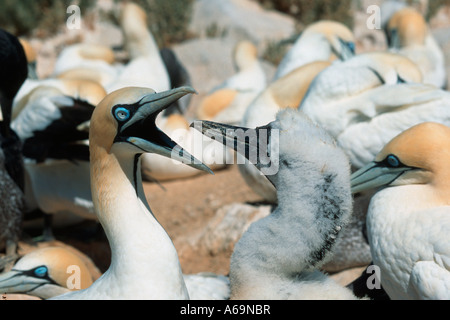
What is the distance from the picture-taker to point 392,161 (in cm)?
343

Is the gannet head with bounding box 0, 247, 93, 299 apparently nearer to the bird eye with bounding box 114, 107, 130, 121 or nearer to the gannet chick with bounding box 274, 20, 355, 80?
the bird eye with bounding box 114, 107, 130, 121

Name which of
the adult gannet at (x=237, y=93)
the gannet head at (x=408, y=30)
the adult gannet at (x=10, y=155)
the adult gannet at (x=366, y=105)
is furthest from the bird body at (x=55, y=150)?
the gannet head at (x=408, y=30)

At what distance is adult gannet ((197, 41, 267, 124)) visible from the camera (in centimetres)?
679

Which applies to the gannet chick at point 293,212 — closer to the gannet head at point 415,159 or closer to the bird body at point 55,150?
the gannet head at point 415,159

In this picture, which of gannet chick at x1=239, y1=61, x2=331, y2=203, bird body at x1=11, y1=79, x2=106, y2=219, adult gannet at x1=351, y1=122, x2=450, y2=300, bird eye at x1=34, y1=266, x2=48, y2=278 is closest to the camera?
adult gannet at x1=351, y1=122, x2=450, y2=300

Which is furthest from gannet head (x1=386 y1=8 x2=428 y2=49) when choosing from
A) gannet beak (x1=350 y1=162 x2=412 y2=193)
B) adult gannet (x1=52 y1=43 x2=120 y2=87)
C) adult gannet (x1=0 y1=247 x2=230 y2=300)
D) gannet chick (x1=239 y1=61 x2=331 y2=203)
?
adult gannet (x1=0 y1=247 x2=230 y2=300)

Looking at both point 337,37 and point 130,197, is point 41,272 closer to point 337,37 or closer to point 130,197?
point 130,197

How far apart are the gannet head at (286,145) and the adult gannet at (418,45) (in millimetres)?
4567

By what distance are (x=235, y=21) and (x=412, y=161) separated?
946 centimetres

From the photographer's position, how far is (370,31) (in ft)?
41.9

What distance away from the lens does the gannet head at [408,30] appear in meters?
7.24
